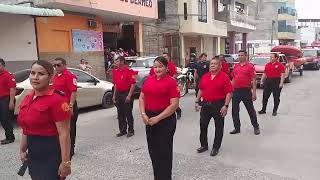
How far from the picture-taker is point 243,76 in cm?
790

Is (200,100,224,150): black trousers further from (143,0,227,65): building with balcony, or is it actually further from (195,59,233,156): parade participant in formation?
(143,0,227,65): building with balcony

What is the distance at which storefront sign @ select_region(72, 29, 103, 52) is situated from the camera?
17.8 metres

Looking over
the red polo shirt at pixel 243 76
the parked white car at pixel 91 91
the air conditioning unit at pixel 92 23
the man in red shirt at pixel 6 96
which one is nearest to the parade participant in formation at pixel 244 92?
the red polo shirt at pixel 243 76

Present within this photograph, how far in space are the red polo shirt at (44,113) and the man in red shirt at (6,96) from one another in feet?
14.5

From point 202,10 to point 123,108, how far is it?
75.9ft

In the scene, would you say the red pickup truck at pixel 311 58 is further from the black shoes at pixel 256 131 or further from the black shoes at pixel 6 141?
the black shoes at pixel 6 141

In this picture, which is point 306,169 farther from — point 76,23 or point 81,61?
point 76,23

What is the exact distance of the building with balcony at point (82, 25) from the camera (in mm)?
16031

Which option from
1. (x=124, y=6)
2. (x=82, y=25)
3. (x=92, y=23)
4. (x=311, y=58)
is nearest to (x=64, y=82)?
(x=82, y=25)

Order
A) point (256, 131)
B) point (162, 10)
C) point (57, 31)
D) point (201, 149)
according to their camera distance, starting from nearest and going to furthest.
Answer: point (201, 149), point (256, 131), point (57, 31), point (162, 10)

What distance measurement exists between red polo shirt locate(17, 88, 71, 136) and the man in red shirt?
14.5 ft

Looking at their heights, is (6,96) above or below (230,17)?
below

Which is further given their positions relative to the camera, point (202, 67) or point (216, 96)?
point (202, 67)

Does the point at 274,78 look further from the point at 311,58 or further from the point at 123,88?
the point at 311,58
